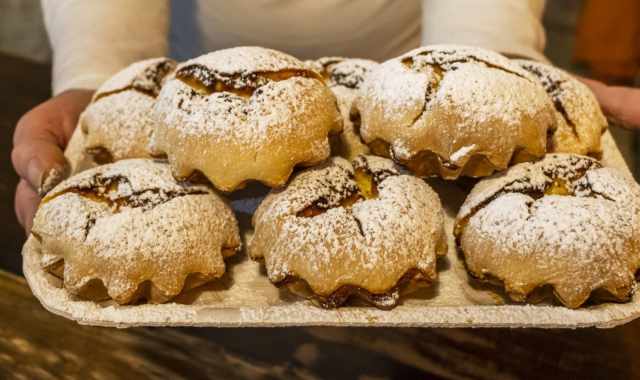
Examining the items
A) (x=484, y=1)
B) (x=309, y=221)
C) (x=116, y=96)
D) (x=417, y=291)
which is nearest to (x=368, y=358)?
(x=417, y=291)

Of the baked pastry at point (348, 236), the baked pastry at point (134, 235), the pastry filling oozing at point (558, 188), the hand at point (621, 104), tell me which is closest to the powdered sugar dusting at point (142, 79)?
the baked pastry at point (134, 235)

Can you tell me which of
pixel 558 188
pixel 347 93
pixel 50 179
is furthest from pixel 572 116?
pixel 50 179

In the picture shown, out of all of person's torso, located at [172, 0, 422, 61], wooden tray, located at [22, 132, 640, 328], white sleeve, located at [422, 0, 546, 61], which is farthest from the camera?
person's torso, located at [172, 0, 422, 61]

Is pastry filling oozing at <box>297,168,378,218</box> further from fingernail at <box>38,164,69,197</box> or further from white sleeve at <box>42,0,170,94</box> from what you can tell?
white sleeve at <box>42,0,170,94</box>

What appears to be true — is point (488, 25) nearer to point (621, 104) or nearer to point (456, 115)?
point (621, 104)

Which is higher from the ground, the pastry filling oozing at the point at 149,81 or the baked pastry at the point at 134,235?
the pastry filling oozing at the point at 149,81

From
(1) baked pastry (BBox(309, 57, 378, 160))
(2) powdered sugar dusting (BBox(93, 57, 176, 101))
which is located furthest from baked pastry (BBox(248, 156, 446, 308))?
(2) powdered sugar dusting (BBox(93, 57, 176, 101))

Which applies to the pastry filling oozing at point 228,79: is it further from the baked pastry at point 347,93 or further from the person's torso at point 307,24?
the person's torso at point 307,24
